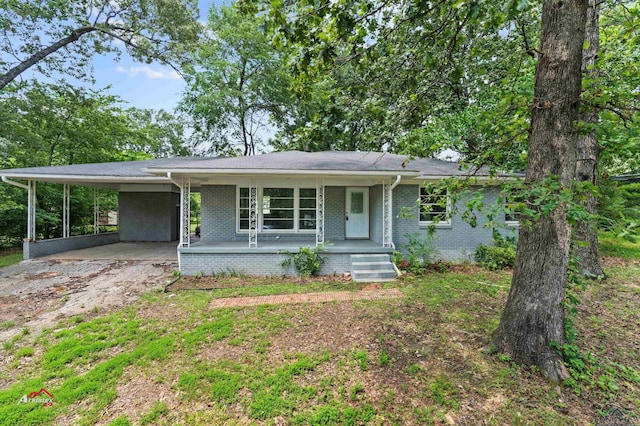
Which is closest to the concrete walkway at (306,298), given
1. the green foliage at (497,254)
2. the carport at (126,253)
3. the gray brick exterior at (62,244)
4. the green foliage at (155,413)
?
the green foliage at (155,413)

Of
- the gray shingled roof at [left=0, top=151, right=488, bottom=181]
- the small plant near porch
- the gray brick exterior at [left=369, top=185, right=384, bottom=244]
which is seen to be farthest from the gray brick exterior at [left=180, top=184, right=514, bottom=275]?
the gray shingled roof at [left=0, top=151, right=488, bottom=181]

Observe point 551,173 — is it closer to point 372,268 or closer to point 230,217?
point 372,268

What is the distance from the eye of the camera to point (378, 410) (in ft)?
8.67

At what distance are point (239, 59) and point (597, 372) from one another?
21401 mm

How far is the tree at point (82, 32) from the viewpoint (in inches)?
422

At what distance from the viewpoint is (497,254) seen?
8.18m

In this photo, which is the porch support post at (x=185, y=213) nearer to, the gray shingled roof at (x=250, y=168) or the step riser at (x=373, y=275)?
the gray shingled roof at (x=250, y=168)

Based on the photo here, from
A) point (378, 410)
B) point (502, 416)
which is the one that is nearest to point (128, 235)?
point (378, 410)

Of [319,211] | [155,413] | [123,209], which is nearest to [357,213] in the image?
[319,211]

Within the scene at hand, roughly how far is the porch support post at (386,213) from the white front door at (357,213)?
149 centimetres

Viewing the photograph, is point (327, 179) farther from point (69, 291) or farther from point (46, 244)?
point (46, 244)

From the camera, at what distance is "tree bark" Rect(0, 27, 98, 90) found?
1068 cm

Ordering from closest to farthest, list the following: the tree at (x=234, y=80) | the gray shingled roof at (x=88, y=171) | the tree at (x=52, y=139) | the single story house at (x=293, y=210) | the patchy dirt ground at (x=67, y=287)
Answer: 1. the patchy dirt ground at (x=67, y=287)
2. the single story house at (x=293, y=210)
3. the gray shingled roof at (x=88, y=171)
4. the tree at (x=52, y=139)
5. the tree at (x=234, y=80)

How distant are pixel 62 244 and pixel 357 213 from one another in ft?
37.5
